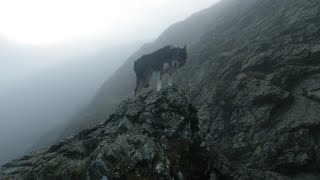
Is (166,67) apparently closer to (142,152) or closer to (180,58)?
(180,58)

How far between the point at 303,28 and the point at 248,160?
56.3 ft

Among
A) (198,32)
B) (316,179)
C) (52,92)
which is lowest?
(52,92)

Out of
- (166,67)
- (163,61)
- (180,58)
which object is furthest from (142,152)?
(180,58)

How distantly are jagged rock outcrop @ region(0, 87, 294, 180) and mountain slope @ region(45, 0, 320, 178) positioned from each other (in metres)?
2.88

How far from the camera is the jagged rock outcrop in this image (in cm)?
1596

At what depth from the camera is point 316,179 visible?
2181 cm

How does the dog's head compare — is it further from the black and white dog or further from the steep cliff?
the steep cliff

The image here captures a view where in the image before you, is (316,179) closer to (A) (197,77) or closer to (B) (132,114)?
(B) (132,114)

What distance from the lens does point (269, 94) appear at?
28469mm

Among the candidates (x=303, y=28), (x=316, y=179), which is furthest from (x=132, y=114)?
(x=303, y=28)

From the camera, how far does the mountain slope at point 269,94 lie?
2416 cm

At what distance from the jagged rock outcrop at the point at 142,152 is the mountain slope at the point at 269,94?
Answer: 288 centimetres

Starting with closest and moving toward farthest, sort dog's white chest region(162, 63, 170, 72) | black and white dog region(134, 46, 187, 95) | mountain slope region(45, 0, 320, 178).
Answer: mountain slope region(45, 0, 320, 178)
dog's white chest region(162, 63, 170, 72)
black and white dog region(134, 46, 187, 95)

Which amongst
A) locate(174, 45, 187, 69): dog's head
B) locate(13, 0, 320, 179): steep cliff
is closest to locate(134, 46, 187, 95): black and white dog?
locate(174, 45, 187, 69): dog's head
